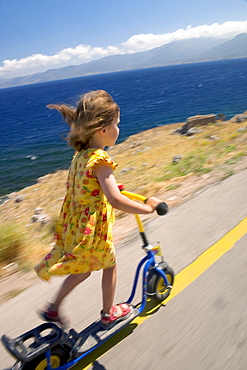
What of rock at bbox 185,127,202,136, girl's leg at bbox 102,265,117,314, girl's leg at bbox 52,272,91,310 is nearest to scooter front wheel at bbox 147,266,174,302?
girl's leg at bbox 102,265,117,314

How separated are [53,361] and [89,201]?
1101mm

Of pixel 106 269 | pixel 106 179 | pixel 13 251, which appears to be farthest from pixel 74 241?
pixel 13 251

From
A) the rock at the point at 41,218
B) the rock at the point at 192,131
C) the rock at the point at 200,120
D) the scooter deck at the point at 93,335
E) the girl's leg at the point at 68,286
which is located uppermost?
the girl's leg at the point at 68,286

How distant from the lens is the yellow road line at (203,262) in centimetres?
303

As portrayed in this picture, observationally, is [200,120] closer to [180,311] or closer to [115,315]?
[180,311]

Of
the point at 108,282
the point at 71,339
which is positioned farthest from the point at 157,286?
the point at 71,339

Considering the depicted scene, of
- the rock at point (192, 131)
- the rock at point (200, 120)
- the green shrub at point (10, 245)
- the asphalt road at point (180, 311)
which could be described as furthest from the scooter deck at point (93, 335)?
the rock at point (200, 120)

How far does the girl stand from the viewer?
7.55ft

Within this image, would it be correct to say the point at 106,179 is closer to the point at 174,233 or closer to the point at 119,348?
the point at 119,348

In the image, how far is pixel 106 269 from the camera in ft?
8.32

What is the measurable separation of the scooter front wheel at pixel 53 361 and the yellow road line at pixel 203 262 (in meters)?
0.65

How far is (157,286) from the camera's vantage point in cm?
291

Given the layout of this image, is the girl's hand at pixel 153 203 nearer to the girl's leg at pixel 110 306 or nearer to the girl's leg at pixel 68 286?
the girl's leg at pixel 110 306

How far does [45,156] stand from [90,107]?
1208 inches
